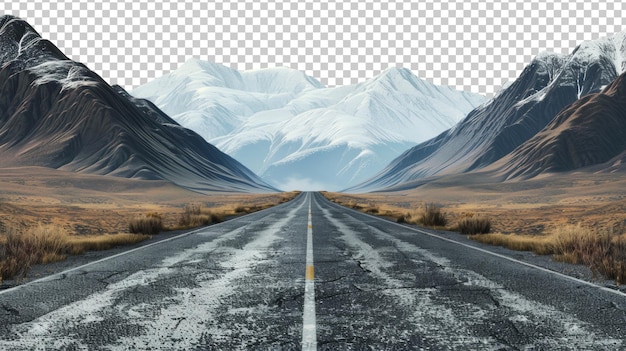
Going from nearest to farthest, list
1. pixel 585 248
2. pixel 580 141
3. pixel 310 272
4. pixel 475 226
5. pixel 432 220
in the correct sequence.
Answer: pixel 310 272 → pixel 585 248 → pixel 475 226 → pixel 432 220 → pixel 580 141

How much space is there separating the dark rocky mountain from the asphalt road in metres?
132

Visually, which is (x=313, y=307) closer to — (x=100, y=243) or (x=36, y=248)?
(x=36, y=248)

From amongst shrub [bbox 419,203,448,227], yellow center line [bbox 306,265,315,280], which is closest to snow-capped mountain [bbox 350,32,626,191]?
shrub [bbox 419,203,448,227]

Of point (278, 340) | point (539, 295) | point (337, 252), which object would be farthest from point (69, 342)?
point (337, 252)

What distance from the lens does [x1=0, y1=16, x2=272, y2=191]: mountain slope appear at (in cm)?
12294

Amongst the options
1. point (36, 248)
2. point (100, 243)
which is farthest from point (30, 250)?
point (100, 243)

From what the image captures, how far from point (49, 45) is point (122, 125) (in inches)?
2168

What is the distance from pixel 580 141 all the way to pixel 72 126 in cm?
Answer: 13983

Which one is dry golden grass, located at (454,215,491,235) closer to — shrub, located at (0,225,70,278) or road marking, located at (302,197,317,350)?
road marking, located at (302,197,317,350)

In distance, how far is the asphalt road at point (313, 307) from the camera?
17.0ft

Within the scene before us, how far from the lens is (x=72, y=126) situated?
132m

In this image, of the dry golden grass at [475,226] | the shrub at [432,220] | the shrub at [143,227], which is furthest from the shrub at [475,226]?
the shrub at [143,227]

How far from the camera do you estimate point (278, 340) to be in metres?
5.17

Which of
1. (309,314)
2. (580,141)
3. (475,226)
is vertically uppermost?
(580,141)
